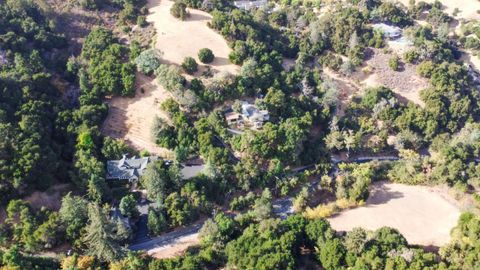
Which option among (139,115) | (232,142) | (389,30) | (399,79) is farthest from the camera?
(389,30)

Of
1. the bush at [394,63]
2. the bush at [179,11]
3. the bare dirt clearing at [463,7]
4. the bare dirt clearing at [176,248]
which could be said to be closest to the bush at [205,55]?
the bush at [179,11]

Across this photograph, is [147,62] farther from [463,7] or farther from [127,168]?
[463,7]

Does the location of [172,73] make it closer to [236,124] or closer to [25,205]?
[236,124]

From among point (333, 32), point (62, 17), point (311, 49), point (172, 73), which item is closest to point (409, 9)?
point (333, 32)

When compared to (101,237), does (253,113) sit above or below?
above

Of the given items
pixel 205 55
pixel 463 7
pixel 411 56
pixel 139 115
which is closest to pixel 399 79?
pixel 411 56

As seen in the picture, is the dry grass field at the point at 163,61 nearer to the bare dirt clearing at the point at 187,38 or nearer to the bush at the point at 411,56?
the bare dirt clearing at the point at 187,38
